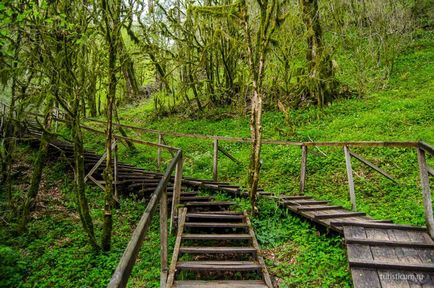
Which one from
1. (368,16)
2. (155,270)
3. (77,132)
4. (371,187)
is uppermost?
(368,16)

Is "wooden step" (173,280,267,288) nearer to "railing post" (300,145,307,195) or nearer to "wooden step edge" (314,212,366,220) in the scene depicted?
"wooden step edge" (314,212,366,220)

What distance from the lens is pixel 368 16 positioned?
2069 cm

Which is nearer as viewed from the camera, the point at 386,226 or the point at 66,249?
the point at 386,226

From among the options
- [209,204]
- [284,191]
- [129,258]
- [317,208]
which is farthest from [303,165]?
[129,258]

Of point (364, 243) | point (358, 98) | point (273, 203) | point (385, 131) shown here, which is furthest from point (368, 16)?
point (364, 243)

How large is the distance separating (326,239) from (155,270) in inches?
112

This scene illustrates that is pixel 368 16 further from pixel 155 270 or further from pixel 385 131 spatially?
pixel 155 270

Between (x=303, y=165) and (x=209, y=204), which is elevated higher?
(x=303, y=165)

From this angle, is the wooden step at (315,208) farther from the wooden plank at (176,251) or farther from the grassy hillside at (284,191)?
the wooden plank at (176,251)

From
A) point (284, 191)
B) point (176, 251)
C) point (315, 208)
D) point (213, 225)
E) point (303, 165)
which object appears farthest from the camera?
point (284, 191)

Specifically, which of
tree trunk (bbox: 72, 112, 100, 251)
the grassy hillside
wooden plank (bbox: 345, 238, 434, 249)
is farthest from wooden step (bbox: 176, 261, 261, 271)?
tree trunk (bbox: 72, 112, 100, 251)

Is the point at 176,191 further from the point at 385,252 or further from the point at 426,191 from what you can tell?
the point at 426,191

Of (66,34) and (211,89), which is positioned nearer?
(66,34)

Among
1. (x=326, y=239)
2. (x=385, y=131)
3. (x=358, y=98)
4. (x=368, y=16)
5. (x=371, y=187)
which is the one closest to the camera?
(x=326, y=239)
